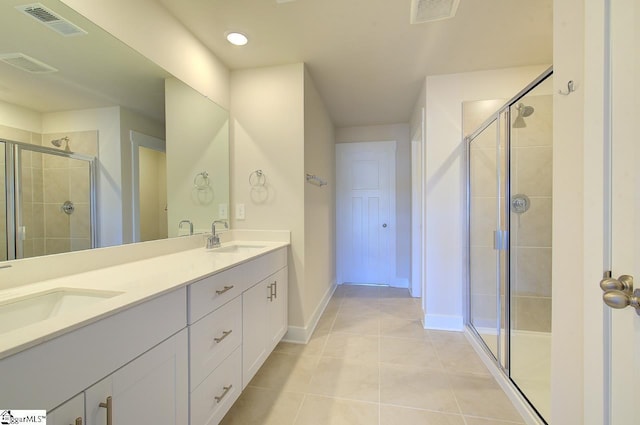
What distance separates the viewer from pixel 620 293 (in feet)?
2.08

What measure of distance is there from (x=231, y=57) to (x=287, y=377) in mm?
2462

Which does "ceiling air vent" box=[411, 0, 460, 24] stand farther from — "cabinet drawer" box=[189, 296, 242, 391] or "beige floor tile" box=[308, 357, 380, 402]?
"beige floor tile" box=[308, 357, 380, 402]

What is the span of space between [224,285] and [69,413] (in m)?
0.66

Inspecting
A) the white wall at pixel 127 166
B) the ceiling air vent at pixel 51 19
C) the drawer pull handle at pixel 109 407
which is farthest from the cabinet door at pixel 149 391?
the ceiling air vent at pixel 51 19

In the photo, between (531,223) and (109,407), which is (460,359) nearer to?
(531,223)

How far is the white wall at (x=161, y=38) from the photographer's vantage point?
1251mm

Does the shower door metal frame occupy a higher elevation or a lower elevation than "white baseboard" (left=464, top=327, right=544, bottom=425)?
higher

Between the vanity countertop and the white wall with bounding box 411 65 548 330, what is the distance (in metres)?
1.87

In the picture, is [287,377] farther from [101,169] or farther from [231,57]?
[231,57]

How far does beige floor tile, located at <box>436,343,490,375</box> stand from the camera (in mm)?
1811

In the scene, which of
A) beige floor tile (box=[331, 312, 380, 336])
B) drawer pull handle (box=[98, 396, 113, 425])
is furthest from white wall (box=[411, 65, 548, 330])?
drawer pull handle (box=[98, 396, 113, 425])

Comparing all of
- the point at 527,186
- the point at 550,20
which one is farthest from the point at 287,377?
the point at 550,20

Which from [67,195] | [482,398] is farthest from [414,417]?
[67,195]

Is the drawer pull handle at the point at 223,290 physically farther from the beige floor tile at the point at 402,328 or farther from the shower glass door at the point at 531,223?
the shower glass door at the point at 531,223
